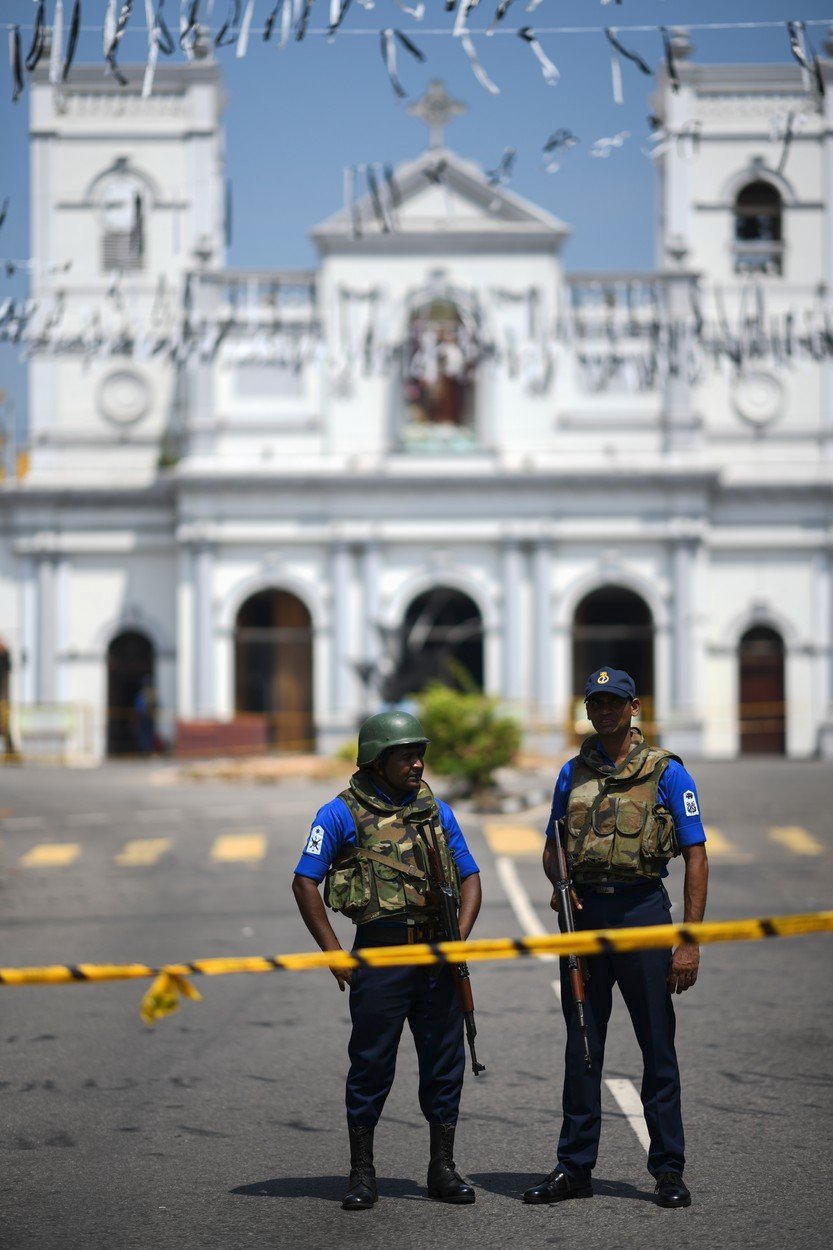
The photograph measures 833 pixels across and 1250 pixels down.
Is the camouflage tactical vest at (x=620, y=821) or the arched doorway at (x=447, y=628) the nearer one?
the camouflage tactical vest at (x=620, y=821)

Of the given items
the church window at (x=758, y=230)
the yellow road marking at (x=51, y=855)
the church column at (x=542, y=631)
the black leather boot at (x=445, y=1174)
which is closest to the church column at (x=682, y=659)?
the church column at (x=542, y=631)

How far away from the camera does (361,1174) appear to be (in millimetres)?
6184

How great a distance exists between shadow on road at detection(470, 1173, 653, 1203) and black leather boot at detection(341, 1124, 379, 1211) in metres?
0.48

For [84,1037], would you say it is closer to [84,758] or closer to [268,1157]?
[268,1157]

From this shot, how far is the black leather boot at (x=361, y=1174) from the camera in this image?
614 cm

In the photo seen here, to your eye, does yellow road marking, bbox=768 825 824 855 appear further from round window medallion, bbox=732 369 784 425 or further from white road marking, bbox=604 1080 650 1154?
round window medallion, bbox=732 369 784 425

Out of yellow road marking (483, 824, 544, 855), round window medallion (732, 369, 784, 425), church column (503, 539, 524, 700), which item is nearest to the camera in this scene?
yellow road marking (483, 824, 544, 855)

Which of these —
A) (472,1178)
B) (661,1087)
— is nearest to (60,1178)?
(472,1178)

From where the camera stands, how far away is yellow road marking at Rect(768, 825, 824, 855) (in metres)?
19.0

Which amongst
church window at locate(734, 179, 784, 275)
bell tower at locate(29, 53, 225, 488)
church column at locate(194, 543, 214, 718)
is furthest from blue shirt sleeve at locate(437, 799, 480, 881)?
church window at locate(734, 179, 784, 275)

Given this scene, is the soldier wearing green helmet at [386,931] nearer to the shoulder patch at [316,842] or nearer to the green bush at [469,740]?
the shoulder patch at [316,842]

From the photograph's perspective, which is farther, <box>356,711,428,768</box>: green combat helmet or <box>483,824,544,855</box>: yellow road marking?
<box>483,824,544,855</box>: yellow road marking

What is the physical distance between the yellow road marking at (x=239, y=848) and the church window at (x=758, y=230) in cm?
2537

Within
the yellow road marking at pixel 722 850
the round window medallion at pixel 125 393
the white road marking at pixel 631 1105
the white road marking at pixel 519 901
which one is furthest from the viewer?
the round window medallion at pixel 125 393
